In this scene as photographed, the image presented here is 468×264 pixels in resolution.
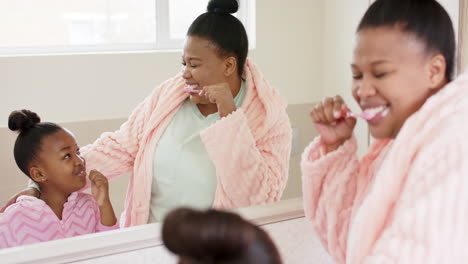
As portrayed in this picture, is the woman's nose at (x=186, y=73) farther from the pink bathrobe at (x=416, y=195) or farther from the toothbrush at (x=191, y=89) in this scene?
the pink bathrobe at (x=416, y=195)

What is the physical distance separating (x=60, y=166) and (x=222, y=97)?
254 millimetres

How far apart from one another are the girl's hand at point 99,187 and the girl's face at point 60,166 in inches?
0.6

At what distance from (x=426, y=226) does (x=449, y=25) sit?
7.1 inches

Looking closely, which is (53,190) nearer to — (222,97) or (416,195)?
(222,97)

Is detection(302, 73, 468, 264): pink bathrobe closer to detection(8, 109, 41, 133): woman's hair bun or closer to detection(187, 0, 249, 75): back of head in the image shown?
detection(187, 0, 249, 75): back of head

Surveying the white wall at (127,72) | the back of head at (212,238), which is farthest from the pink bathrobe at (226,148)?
the back of head at (212,238)

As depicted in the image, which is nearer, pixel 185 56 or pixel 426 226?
pixel 426 226

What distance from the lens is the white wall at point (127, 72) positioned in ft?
3.20

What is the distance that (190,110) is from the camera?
2.60 feet

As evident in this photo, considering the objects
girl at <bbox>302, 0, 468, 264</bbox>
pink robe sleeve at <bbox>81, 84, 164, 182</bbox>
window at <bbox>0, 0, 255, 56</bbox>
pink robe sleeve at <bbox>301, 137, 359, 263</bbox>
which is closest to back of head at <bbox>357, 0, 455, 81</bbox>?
girl at <bbox>302, 0, 468, 264</bbox>

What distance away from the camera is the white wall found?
98 centimetres

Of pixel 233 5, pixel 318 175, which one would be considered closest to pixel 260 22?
pixel 233 5

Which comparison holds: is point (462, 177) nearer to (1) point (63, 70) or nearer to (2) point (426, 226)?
(2) point (426, 226)

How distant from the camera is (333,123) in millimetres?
500
